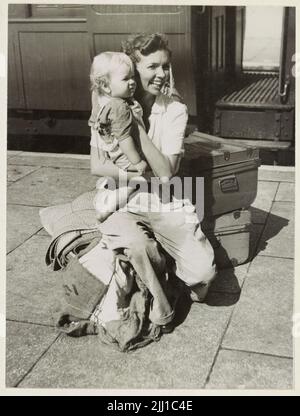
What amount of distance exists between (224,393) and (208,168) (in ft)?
Result: 4.26

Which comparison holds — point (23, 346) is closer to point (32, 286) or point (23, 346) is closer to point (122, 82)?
point (32, 286)

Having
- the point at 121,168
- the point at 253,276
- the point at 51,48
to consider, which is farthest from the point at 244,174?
the point at 51,48

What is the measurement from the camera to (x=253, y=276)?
344 centimetres

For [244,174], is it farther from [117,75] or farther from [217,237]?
[117,75]

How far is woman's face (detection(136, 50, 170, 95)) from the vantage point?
8.89 feet

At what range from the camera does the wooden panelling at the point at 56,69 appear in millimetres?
5453

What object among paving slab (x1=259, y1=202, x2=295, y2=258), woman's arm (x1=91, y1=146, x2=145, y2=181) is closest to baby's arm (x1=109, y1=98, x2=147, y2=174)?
woman's arm (x1=91, y1=146, x2=145, y2=181)

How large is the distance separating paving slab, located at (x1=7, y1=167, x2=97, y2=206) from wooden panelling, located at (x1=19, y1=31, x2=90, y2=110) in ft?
2.59

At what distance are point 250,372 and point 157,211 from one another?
90 cm

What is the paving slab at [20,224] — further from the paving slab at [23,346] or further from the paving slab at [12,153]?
the paving slab at [12,153]

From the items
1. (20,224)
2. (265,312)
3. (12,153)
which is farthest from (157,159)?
(12,153)

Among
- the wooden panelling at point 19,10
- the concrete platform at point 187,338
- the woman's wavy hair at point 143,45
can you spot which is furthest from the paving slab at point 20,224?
the wooden panelling at point 19,10

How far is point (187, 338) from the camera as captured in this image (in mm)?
2885

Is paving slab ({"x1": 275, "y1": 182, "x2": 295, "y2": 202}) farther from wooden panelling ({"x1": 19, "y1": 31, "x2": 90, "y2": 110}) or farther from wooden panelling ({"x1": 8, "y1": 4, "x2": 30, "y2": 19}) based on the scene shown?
wooden panelling ({"x1": 8, "y1": 4, "x2": 30, "y2": 19})
